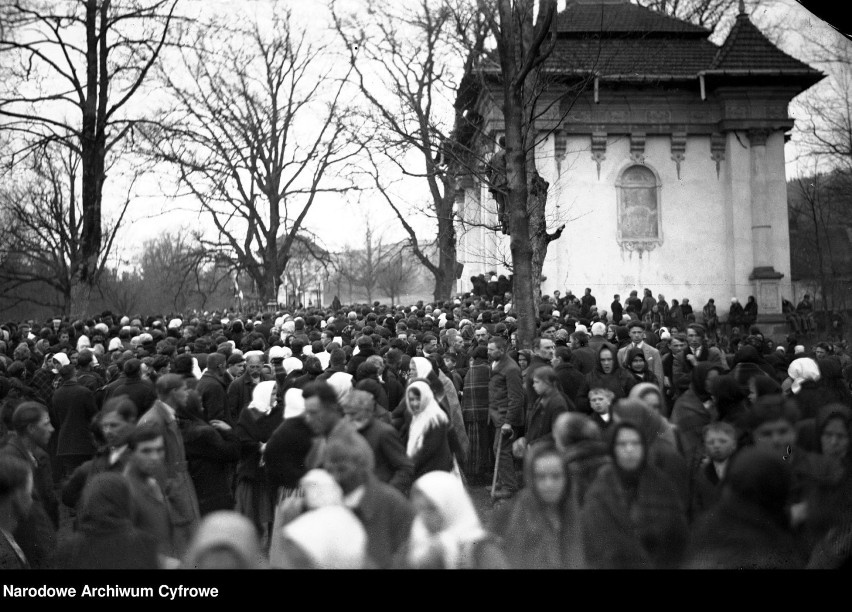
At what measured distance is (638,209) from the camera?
26469 mm

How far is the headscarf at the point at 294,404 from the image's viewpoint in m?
5.03

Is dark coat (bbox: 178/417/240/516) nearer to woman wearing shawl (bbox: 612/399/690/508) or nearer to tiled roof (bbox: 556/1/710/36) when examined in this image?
woman wearing shawl (bbox: 612/399/690/508)

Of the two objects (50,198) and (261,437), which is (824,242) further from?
(50,198)

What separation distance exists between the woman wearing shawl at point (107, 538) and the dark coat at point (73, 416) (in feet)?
9.59

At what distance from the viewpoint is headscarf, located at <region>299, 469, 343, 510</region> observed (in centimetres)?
362

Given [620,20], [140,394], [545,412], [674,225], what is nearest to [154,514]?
[140,394]

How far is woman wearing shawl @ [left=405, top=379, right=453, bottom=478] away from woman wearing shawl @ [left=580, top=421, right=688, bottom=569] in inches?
52.2

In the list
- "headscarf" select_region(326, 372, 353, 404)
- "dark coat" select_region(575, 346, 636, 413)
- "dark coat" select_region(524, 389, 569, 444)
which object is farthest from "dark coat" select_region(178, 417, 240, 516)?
"dark coat" select_region(575, 346, 636, 413)

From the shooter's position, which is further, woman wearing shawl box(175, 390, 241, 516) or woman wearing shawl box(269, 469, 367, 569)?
woman wearing shawl box(175, 390, 241, 516)

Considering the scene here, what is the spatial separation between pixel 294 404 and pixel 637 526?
2373mm

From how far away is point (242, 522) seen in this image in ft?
11.7
